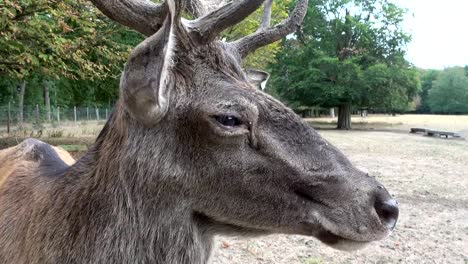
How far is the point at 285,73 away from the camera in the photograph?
1620 inches

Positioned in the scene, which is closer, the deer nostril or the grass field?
the deer nostril

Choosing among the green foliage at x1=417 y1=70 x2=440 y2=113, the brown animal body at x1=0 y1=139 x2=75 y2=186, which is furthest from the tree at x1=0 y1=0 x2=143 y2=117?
the green foliage at x1=417 y1=70 x2=440 y2=113

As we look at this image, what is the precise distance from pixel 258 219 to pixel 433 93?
102m

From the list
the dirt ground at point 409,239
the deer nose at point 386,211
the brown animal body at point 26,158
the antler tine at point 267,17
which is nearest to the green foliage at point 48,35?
the brown animal body at point 26,158

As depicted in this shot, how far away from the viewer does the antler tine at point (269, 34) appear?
282cm

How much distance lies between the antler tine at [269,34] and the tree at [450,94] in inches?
3840

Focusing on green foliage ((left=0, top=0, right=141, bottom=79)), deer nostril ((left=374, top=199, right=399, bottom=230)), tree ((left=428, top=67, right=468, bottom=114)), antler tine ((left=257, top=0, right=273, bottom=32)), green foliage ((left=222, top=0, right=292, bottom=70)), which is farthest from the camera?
tree ((left=428, top=67, right=468, bottom=114))

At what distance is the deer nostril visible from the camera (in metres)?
2.09

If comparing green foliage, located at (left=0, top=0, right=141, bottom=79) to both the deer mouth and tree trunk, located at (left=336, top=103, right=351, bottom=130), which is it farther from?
tree trunk, located at (left=336, top=103, right=351, bottom=130)

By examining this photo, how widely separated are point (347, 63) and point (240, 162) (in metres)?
36.0

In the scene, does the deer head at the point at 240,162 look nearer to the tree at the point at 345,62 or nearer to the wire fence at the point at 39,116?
the wire fence at the point at 39,116

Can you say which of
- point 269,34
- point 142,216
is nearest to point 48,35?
point 269,34

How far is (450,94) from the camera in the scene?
297 ft

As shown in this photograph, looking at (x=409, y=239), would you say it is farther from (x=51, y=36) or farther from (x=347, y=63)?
(x=347, y=63)
